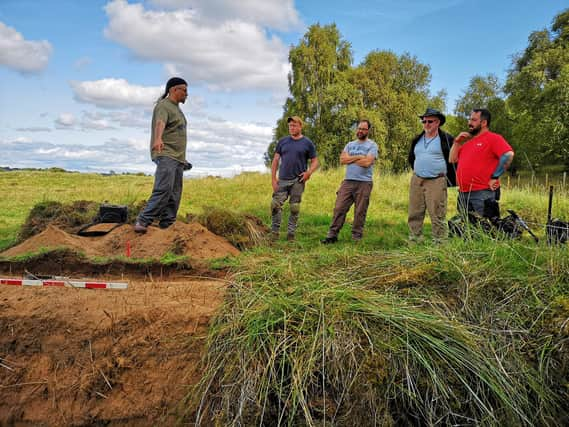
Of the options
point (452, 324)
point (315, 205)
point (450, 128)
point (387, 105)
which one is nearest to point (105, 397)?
point (452, 324)

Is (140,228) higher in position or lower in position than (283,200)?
lower

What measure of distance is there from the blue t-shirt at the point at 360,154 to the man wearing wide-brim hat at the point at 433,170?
0.80 m

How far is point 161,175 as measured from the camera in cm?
559

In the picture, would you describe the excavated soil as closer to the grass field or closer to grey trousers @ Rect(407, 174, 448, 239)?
the grass field

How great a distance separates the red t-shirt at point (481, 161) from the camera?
190 inches

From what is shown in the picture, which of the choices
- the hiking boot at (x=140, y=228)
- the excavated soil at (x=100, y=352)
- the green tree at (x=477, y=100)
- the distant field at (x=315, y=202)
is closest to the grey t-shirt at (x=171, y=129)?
the hiking boot at (x=140, y=228)

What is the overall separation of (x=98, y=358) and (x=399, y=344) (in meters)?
2.07

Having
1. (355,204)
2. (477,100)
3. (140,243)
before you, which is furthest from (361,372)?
(477,100)

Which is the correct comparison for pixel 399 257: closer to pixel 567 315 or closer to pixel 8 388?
pixel 567 315

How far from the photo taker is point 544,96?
2253 centimetres

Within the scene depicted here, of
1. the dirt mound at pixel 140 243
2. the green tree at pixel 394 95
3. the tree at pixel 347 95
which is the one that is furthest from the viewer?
the green tree at pixel 394 95

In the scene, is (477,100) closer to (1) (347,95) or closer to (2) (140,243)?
(1) (347,95)

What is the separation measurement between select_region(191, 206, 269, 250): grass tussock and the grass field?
297 cm

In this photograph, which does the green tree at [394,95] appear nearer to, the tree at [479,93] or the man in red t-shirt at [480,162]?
the tree at [479,93]
